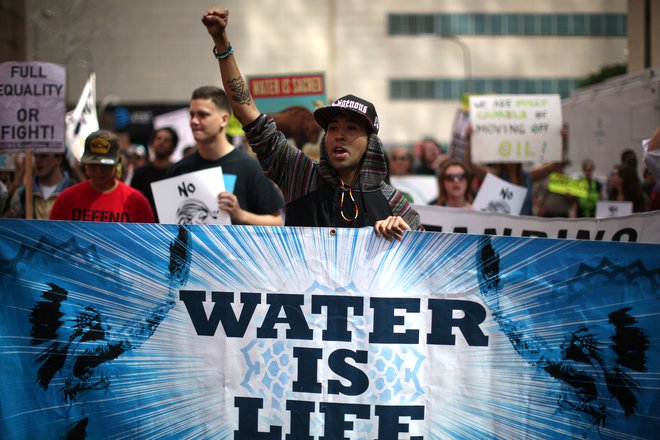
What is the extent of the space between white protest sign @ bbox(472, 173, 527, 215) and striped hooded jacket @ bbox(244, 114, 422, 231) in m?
3.61

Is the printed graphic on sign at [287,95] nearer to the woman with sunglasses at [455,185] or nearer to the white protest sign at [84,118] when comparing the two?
the woman with sunglasses at [455,185]

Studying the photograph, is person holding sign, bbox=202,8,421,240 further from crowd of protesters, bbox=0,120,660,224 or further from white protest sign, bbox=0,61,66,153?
white protest sign, bbox=0,61,66,153

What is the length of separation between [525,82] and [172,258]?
50.8 m

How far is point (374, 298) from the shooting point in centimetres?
370

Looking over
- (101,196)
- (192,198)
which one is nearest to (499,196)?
(192,198)

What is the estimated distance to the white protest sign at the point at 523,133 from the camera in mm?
9172

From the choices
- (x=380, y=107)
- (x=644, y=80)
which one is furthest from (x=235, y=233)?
(x=380, y=107)

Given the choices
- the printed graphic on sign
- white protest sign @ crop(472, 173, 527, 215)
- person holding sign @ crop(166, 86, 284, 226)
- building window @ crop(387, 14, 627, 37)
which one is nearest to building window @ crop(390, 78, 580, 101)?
building window @ crop(387, 14, 627, 37)

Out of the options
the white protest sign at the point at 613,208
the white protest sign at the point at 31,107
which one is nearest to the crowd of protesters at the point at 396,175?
the white protest sign at the point at 613,208

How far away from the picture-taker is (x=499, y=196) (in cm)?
751

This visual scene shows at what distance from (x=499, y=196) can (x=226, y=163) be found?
2891 mm

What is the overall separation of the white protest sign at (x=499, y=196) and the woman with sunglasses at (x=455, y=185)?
0.18 meters

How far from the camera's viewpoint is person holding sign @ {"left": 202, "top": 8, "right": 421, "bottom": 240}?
12.7 feet

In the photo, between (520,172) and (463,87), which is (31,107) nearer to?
(520,172)
